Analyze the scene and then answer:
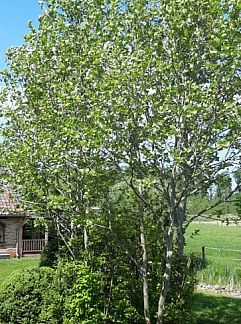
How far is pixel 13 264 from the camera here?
78.8 ft

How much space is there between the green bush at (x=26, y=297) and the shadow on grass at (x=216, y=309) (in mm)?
3656

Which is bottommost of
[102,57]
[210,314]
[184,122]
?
[210,314]

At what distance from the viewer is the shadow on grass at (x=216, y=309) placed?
11656mm

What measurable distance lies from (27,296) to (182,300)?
3.28 metres

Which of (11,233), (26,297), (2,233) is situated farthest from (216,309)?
(2,233)

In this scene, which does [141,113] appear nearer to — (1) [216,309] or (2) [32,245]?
(1) [216,309]

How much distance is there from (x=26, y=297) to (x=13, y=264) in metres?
14.3

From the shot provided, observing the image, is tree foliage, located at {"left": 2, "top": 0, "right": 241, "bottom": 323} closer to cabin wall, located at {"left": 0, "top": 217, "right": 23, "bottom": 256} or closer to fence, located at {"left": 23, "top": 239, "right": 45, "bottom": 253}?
cabin wall, located at {"left": 0, "top": 217, "right": 23, "bottom": 256}

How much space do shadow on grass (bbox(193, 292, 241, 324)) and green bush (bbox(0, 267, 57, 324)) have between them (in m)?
3.66

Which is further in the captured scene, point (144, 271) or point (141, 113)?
point (144, 271)

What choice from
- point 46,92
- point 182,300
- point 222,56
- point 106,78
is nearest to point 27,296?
point 182,300

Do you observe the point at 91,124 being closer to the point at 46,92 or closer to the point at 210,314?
the point at 46,92

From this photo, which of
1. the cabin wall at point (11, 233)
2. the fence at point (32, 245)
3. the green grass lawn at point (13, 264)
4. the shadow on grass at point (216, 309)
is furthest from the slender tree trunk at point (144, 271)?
the fence at point (32, 245)

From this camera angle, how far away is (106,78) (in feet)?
25.0
